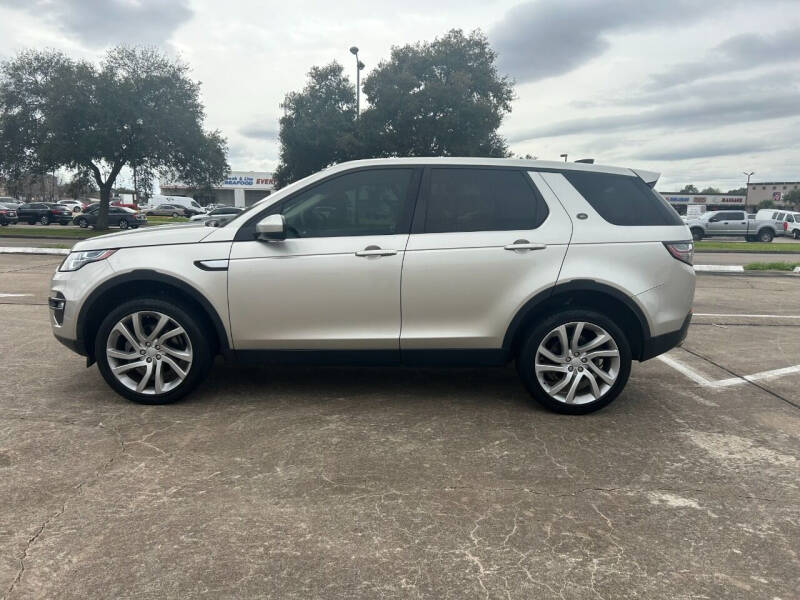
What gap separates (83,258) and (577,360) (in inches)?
142

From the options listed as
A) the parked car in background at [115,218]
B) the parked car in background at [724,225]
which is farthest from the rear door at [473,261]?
the parked car in background at [115,218]

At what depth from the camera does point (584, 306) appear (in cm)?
423

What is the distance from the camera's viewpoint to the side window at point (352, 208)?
13.5 ft

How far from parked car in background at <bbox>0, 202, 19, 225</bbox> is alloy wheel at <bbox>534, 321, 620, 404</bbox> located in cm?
3836

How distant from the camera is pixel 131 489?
9.95 feet

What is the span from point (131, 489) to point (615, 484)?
254 centimetres

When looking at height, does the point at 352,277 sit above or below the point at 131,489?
above

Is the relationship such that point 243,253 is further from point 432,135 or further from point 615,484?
point 432,135

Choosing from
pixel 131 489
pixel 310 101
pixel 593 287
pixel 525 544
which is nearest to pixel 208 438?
pixel 131 489

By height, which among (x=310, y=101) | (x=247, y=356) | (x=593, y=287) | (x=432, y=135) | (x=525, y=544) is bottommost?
(x=525, y=544)

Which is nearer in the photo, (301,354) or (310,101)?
(301,354)


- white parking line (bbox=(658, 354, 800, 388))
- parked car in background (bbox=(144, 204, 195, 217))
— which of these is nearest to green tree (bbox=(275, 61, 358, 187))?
parked car in background (bbox=(144, 204, 195, 217))

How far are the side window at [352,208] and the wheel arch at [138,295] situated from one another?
807 mm

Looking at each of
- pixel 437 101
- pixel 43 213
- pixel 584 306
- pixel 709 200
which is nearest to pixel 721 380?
pixel 584 306
